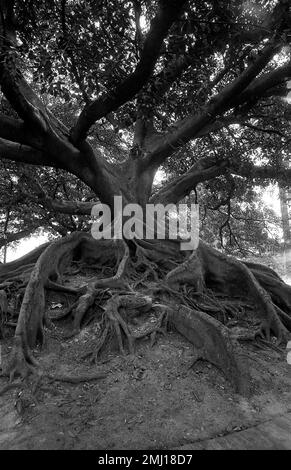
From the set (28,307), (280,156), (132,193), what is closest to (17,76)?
(28,307)

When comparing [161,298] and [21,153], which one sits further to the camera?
[21,153]

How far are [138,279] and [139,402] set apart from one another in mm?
2508

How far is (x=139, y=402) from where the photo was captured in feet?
10.6

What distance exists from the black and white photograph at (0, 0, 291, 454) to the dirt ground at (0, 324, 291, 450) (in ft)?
A: 0.05

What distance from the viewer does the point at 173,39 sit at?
11.5ft

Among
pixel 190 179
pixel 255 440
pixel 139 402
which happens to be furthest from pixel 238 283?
pixel 190 179

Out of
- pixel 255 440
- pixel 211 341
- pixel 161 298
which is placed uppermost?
pixel 161 298

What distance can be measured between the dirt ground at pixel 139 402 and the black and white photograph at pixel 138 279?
0.05 ft

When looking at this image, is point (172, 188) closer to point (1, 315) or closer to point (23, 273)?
point (23, 273)

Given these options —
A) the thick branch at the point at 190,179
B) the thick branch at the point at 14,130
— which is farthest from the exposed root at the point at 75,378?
the thick branch at the point at 190,179

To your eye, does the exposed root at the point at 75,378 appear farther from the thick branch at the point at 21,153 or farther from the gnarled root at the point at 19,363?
the thick branch at the point at 21,153

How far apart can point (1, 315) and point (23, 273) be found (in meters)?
1.16

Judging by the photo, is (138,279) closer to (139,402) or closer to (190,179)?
(139,402)

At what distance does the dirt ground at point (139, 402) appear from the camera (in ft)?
9.09
